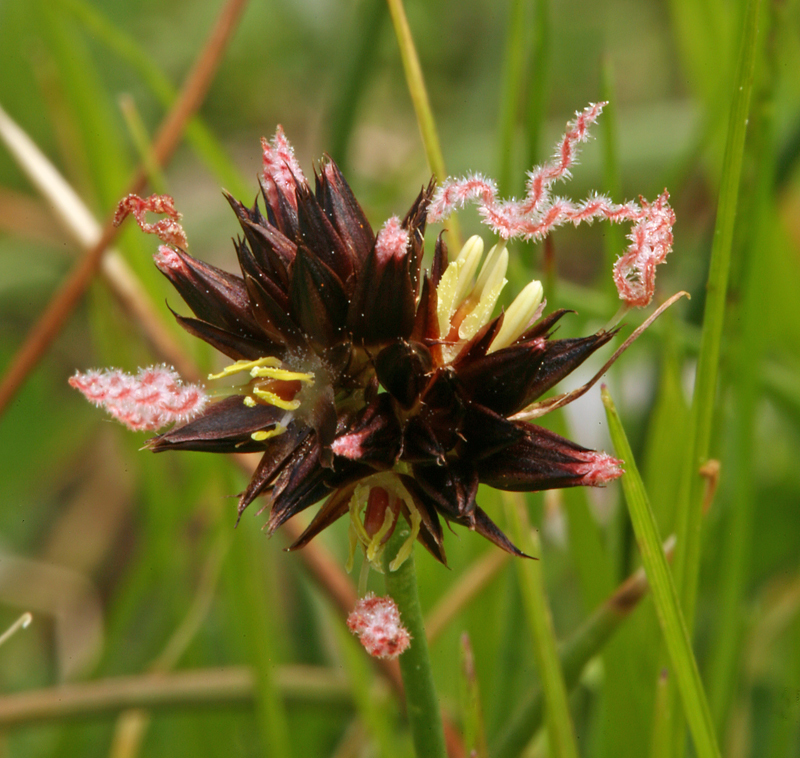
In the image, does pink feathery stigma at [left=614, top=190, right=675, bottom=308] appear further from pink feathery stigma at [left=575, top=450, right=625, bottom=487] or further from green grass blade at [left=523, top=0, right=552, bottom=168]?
green grass blade at [left=523, top=0, right=552, bottom=168]

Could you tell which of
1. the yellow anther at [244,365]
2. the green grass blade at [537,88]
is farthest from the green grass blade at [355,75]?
the yellow anther at [244,365]

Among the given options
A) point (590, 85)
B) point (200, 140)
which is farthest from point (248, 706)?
point (590, 85)

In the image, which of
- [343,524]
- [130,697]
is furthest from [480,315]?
[343,524]

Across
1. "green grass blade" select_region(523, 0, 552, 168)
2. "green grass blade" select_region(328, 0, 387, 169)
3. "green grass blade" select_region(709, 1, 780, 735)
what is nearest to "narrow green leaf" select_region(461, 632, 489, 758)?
"green grass blade" select_region(709, 1, 780, 735)

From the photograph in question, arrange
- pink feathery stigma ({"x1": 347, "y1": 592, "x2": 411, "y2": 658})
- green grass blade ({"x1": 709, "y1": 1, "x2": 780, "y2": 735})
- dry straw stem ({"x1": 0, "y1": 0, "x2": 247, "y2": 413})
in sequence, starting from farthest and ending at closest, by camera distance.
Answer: dry straw stem ({"x1": 0, "y1": 0, "x2": 247, "y2": 413}) < green grass blade ({"x1": 709, "y1": 1, "x2": 780, "y2": 735}) < pink feathery stigma ({"x1": 347, "y1": 592, "x2": 411, "y2": 658})

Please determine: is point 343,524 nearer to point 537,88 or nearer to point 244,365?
point 537,88

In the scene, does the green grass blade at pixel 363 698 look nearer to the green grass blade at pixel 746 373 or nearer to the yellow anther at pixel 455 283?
the green grass blade at pixel 746 373
